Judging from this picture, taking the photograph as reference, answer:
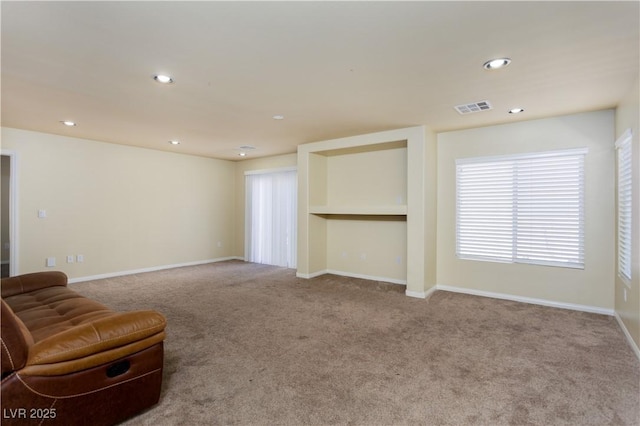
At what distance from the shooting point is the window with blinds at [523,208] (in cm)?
418

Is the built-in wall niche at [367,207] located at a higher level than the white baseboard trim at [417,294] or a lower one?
higher

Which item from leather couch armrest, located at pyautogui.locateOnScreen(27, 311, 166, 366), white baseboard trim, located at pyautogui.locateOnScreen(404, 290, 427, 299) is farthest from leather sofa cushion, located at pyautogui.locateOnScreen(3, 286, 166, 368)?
white baseboard trim, located at pyautogui.locateOnScreen(404, 290, 427, 299)

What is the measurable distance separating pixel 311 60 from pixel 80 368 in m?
2.56

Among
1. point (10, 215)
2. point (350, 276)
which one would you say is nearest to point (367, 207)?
point (350, 276)

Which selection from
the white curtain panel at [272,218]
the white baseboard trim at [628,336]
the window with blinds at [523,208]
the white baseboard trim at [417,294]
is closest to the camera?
the white baseboard trim at [628,336]

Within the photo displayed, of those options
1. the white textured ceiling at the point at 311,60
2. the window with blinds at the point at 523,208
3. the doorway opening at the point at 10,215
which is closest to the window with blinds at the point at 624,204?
the window with blinds at the point at 523,208

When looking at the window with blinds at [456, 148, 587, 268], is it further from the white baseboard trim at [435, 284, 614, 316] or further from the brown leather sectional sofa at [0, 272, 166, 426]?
the brown leather sectional sofa at [0, 272, 166, 426]

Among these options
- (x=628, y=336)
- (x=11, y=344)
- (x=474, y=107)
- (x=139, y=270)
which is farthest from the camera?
(x=139, y=270)

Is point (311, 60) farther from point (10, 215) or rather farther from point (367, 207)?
point (10, 215)

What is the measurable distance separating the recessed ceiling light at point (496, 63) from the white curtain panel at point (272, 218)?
15.6 ft

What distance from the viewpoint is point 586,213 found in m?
4.09

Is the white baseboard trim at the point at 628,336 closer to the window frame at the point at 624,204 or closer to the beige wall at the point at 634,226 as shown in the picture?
the beige wall at the point at 634,226

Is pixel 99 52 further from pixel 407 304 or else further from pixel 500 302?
pixel 500 302

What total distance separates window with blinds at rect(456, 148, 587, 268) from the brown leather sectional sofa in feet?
14.6
